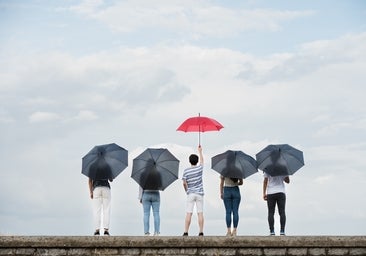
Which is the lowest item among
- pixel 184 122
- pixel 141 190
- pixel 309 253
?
Answer: pixel 309 253

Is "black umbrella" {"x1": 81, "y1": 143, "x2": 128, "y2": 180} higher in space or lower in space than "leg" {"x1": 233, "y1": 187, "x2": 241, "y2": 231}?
higher

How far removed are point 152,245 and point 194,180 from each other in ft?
5.18

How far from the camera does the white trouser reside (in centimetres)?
2205

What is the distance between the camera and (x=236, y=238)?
2120cm

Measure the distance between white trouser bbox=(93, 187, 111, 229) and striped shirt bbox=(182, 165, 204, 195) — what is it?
1512mm

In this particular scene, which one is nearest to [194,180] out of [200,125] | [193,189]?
[193,189]

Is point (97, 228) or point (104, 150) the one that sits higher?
point (104, 150)

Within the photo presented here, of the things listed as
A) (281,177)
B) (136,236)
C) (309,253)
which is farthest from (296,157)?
(136,236)

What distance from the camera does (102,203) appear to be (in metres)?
22.1

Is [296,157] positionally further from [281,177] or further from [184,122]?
[184,122]

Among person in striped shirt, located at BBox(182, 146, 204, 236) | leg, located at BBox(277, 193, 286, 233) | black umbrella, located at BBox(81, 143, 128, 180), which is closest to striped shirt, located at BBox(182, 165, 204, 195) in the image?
person in striped shirt, located at BBox(182, 146, 204, 236)

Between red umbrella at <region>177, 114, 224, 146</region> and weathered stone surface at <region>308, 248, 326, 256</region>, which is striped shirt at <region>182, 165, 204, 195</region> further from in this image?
weathered stone surface at <region>308, 248, 326, 256</region>

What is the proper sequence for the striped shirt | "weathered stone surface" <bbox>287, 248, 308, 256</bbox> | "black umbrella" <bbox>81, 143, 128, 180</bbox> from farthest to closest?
"black umbrella" <bbox>81, 143, 128, 180</bbox>, the striped shirt, "weathered stone surface" <bbox>287, 248, 308, 256</bbox>

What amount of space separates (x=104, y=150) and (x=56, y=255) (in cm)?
230
